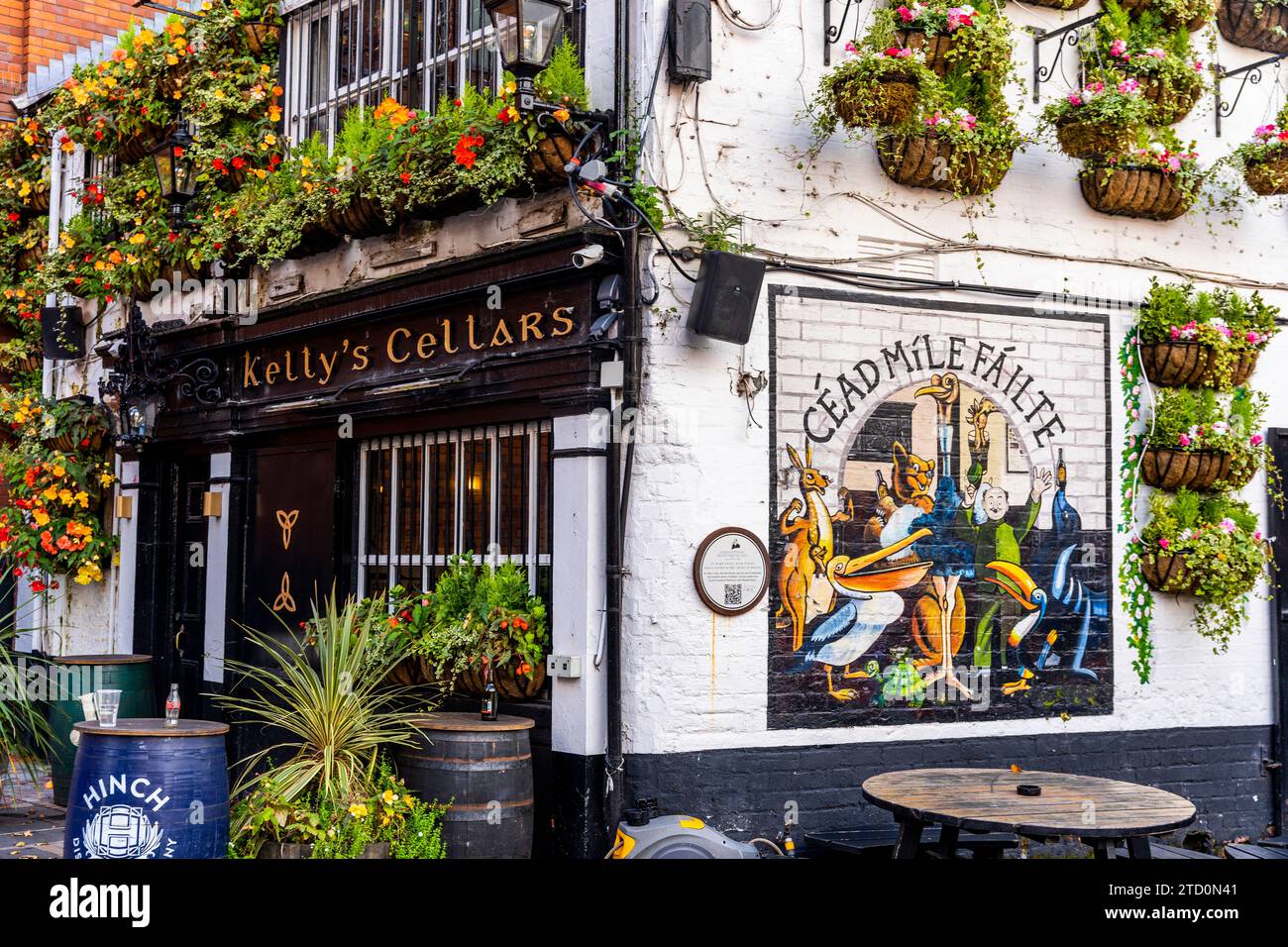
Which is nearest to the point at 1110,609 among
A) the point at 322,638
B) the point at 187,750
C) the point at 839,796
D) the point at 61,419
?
the point at 839,796

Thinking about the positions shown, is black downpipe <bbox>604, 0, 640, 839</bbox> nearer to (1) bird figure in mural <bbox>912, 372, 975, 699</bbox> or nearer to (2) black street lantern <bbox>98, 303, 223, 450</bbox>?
(1) bird figure in mural <bbox>912, 372, 975, 699</bbox>

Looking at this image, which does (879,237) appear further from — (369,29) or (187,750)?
(187,750)

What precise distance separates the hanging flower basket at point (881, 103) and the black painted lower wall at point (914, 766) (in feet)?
11.8

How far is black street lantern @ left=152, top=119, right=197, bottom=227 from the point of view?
1060 centimetres

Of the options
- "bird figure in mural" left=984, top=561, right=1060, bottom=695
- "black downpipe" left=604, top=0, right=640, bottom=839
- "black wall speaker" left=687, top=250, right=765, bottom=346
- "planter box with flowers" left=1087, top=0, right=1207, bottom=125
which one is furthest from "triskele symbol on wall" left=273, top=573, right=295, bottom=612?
"planter box with flowers" left=1087, top=0, right=1207, bottom=125

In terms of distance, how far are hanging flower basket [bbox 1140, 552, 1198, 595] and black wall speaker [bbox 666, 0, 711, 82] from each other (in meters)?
4.20

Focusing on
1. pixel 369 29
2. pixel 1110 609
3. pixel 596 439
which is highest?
pixel 369 29

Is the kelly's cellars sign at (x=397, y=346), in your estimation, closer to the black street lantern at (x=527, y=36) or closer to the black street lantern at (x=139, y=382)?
the black street lantern at (x=139, y=382)

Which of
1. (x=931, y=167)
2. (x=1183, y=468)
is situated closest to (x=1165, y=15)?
(x=931, y=167)

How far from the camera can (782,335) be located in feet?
26.2
